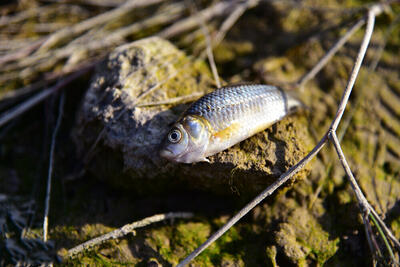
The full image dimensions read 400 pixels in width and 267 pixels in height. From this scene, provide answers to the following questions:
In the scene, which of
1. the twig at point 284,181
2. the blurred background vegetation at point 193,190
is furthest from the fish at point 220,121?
A: the blurred background vegetation at point 193,190

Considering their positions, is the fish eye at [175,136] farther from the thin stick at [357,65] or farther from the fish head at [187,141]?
the thin stick at [357,65]

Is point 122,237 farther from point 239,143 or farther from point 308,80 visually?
point 308,80

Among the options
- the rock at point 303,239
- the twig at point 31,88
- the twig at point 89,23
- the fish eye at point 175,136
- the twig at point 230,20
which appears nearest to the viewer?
the fish eye at point 175,136

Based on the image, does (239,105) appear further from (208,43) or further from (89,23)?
(89,23)

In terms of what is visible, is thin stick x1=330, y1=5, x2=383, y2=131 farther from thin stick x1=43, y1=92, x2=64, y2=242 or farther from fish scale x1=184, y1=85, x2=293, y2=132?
thin stick x1=43, y1=92, x2=64, y2=242

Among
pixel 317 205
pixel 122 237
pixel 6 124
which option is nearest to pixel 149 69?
pixel 122 237

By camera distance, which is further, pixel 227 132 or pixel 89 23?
pixel 89 23

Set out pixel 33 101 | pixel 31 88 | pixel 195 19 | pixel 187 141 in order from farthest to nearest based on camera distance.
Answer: pixel 195 19, pixel 31 88, pixel 33 101, pixel 187 141

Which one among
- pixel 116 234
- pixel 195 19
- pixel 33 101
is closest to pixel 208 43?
pixel 195 19
